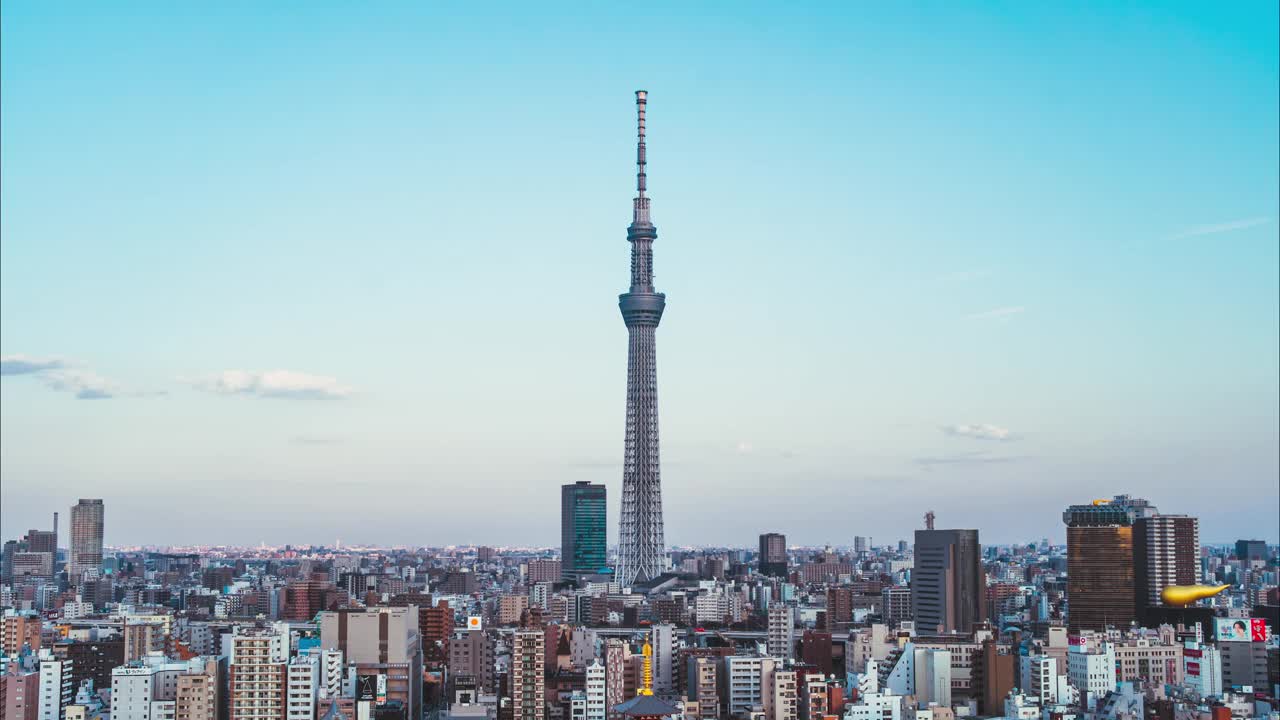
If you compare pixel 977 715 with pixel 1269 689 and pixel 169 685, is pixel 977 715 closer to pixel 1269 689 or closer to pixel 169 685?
pixel 1269 689

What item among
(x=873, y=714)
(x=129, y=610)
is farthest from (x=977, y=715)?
(x=129, y=610)

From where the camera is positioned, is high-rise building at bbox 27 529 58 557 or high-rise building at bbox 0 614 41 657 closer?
high-rise building at bbox 0 614 41 657

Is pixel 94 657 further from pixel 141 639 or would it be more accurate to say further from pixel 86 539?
pixel 86 539

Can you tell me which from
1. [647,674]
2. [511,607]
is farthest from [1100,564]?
[647,674]

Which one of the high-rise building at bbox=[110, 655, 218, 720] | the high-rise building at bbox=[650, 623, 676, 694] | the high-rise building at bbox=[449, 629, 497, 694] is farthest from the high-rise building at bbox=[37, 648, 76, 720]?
the high-rise building at bbox=[650, 623, 676, 694]

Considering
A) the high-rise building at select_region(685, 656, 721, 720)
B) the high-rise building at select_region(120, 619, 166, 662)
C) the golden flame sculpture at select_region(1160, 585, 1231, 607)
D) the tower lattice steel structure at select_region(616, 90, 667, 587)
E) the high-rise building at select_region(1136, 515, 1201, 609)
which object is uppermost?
the tower lattice steel structure at select_region(616, 90, 667, 587)

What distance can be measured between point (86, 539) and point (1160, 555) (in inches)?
1968

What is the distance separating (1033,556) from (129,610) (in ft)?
191

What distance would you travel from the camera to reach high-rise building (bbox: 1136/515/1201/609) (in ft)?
145

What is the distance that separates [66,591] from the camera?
207 feet

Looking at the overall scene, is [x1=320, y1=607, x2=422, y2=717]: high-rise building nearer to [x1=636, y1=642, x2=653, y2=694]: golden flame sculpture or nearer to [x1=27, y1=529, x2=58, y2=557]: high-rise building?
[x1=636, y1=642, x2=653, y2=694]: golden flame sculpture

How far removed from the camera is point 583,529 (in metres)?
76.2

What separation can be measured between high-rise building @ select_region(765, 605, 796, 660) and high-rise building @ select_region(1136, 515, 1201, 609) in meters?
11.4

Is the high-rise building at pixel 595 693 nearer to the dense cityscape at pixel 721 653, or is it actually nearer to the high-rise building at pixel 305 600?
the dense cityscape at pixel 721 653
